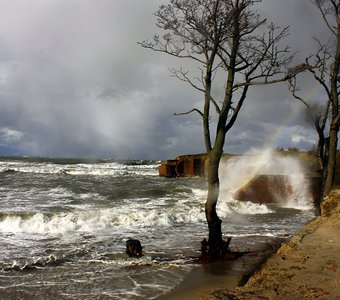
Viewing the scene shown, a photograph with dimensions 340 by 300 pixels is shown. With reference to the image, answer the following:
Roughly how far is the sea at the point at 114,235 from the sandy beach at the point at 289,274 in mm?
556

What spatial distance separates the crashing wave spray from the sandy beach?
33.6 ft

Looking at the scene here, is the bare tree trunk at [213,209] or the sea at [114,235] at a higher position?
the bare tree trunk at [213,209]

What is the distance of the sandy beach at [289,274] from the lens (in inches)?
176

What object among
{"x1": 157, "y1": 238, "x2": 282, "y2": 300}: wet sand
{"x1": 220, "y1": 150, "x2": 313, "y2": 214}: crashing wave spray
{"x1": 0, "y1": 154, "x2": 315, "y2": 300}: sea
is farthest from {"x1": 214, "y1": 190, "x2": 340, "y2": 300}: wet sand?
{"x1": 220, "y1": 150, "x2": 313, "y2": 214}: crashing wave spray

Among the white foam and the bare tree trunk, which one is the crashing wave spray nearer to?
the bare tree trunk

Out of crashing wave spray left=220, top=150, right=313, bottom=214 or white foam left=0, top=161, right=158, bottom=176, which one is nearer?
crashing wave spray left=220, top=150, right=313, bottom=214

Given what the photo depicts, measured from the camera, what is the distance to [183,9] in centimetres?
870

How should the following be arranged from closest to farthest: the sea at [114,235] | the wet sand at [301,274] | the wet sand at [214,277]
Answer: the wet sand at [301,274]
the wet sand at [214,277]
the sea at [114,235]

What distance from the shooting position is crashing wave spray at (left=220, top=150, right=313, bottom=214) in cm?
2003

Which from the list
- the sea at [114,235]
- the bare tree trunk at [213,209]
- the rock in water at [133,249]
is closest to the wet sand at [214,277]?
the sea at [114,235]

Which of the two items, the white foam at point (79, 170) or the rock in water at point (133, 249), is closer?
the rock in water at point (133, 249)

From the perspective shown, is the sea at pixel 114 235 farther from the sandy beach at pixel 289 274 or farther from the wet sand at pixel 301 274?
the wet sand at pixel 301 274

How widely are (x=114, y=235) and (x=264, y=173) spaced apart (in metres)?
12.0

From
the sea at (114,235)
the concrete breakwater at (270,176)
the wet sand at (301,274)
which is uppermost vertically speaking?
the concrete breakwater at (270,176)
